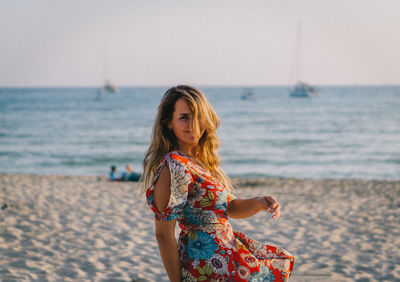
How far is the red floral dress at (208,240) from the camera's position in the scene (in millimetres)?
1795

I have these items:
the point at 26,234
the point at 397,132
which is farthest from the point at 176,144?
the point at 397,132

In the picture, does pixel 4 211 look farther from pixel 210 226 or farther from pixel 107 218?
pixel 210 226

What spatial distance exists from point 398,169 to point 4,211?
46.7 feet

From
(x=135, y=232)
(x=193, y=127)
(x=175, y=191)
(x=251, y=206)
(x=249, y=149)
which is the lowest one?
(x=249, y=149)

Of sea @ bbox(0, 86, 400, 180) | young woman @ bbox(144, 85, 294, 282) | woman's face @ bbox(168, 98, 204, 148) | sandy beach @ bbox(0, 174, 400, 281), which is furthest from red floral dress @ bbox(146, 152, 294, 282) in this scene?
sea @ bbox(0, 86, 400, 180)

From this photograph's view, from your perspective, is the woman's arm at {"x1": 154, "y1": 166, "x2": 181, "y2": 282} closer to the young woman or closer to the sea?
the young woman

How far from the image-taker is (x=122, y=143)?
23688 mm

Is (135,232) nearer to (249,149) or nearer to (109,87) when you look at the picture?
(249,149)

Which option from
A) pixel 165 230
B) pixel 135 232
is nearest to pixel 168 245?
pixel 165 230

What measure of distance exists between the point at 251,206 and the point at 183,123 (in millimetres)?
521

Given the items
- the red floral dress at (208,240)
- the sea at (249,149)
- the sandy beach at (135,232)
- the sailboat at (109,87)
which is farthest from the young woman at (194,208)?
the sailboat at (109,87)

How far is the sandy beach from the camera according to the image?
15.4 feet

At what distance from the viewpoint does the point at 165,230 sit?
1.73 m

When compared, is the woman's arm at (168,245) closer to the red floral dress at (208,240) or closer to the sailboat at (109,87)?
the red floral dress at (208,240)
